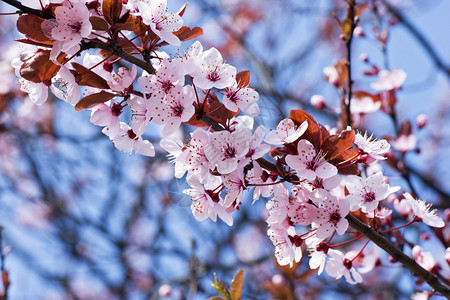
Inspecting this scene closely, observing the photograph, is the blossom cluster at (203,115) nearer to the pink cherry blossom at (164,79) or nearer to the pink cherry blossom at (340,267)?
the pink cherry blossom at (164,79)

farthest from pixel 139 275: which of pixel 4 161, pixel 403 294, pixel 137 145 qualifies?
pixel 137 145

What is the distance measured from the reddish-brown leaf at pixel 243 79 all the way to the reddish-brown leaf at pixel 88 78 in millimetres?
372

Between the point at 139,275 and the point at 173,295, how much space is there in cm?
307

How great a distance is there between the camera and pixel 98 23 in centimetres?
105

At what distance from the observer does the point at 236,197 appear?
3.78 ft

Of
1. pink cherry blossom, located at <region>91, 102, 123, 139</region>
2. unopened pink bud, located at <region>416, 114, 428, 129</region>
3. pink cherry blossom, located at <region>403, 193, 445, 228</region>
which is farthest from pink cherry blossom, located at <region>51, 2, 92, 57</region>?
unopened pink bud, located at <region>416, 114, 428, 129</region>

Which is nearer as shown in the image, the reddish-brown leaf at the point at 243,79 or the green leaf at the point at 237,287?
the reddish-brown leaf at the point at 243,79

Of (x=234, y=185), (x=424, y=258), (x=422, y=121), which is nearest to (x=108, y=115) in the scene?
(x=234, y=185)

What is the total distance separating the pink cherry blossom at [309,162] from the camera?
1058 mm

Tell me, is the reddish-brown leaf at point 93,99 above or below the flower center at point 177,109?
below

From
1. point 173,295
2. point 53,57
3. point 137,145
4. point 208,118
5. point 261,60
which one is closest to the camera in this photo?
point 53,57

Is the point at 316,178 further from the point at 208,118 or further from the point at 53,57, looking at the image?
the point at 53,57

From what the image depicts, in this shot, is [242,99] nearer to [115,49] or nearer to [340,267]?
[115,49]

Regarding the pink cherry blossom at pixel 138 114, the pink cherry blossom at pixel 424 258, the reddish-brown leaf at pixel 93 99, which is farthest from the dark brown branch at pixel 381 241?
the reddish-brown leaf at pixel 93 99
